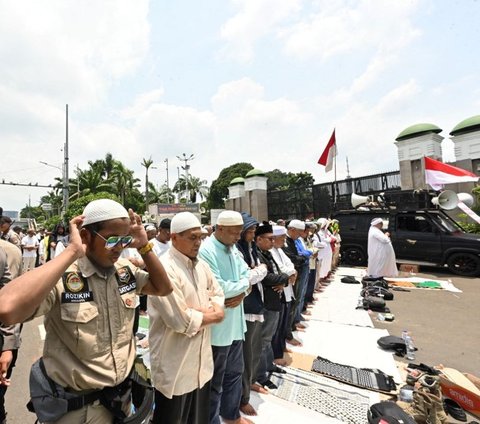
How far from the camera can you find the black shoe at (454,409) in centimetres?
275

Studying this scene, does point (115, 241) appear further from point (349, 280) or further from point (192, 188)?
point (192, 188)

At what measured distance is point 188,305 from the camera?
1.93 meters

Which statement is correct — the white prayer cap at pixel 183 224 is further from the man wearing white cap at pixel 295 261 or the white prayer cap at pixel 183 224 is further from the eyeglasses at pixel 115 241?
the man wearing white cap at pixel 295 261

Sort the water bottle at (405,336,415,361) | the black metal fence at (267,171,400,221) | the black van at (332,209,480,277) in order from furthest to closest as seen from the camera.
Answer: the black metal fence at (267,171,400,221)
the black van at (332,209,480,277)
the water bottle at (405,336,415,361)

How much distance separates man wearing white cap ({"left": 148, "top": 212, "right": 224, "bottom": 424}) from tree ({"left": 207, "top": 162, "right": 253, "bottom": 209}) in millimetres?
40161

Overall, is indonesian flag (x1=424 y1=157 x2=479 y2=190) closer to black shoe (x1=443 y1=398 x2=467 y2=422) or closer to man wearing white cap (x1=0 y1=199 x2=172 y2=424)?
black shoe (x1=443 y1=398 x2=467 y2=422)

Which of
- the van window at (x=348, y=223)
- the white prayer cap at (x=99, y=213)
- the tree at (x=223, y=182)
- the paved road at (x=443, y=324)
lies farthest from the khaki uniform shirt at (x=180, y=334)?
the tree at (x=223, y=182)

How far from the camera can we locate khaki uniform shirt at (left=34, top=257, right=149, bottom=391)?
132 cm

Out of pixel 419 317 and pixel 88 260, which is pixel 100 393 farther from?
pixel 419 317

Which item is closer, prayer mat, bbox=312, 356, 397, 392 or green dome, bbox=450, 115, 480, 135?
prayer mat, bbox=312, 356, 397, 392

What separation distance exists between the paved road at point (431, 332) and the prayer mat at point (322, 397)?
157 cm

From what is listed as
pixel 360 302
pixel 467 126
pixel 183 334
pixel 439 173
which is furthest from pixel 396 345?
pixel 467 126

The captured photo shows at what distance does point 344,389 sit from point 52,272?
318 cm

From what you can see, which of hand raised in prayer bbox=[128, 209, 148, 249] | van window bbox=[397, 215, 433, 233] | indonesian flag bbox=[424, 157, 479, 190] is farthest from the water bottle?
indonesian flag bbox=[424, 157, 479, 190]
